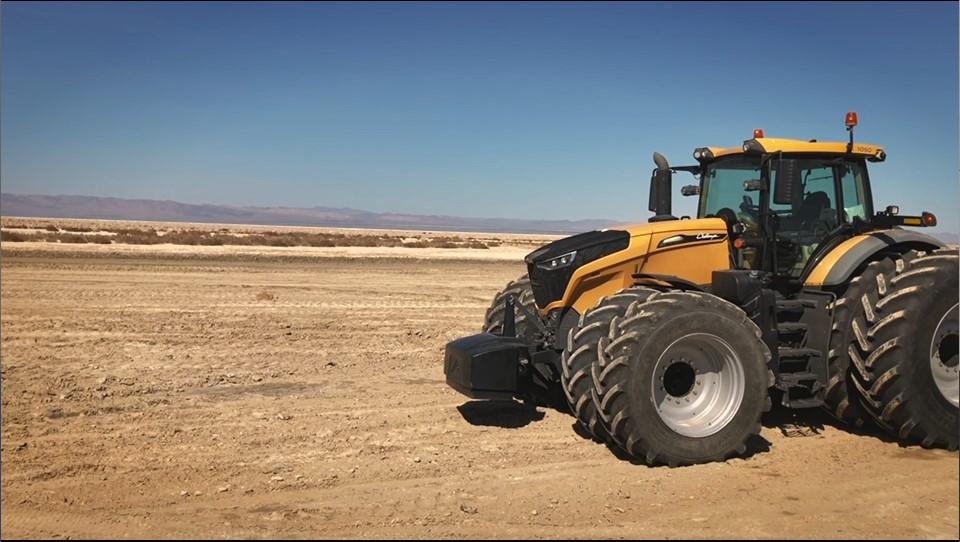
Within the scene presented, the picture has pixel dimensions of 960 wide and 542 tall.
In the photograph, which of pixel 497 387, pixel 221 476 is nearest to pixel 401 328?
pixel 497 387

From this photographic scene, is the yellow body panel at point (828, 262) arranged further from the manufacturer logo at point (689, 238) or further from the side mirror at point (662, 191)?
the side mirror at point (662, 191)

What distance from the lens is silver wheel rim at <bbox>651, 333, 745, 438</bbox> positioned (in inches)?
229

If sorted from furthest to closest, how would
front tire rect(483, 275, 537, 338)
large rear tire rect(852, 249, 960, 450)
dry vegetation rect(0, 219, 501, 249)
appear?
dry vegetation rect(0, 219, 501, 249) → front tire rect(483, 275, 537, 338) → large rear tire rect(852, 249, 960, 450)

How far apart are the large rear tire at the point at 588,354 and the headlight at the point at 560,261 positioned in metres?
0.78

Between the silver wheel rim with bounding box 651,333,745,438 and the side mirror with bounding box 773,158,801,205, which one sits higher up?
the side mirror with bounding box 773,158,801,205

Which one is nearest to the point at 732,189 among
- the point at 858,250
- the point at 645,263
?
the point at 858,250

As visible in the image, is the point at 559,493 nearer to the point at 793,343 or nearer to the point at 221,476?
the point at 221,476

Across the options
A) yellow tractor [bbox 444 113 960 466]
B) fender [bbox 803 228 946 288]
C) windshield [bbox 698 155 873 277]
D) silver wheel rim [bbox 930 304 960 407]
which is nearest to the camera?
yellow tractor [bbox 444 113 960 466]

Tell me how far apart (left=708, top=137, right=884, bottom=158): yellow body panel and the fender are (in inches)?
33.6

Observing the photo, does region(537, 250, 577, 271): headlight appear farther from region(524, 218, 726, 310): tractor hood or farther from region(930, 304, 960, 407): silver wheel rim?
region(930, 304, 960, 407): silver wheel rim

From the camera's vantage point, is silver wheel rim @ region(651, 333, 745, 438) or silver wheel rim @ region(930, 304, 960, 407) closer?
silver wheel rim @ region(651, 333, 745, 438)

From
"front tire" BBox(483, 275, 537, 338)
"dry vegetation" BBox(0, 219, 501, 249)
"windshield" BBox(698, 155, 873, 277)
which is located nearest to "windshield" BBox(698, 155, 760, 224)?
"windshield" BBox(698, 155, 873, 277)

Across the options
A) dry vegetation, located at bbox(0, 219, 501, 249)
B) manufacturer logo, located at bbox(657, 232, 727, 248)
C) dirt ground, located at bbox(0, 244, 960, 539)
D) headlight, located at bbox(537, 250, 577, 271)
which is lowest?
dirt ground, located at bbox(0, 244, 960, 539)

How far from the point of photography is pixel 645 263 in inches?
262
